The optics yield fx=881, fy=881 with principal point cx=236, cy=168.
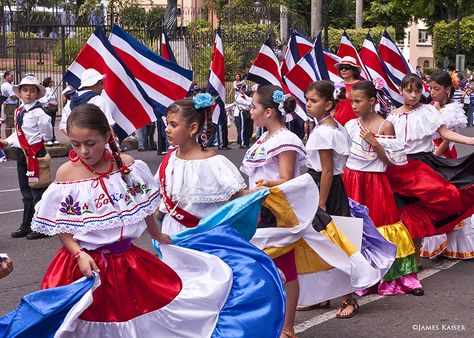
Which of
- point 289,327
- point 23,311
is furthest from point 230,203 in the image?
point 23,311

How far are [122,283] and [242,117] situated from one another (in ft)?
56.0

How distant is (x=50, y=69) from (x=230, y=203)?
74.6 feet

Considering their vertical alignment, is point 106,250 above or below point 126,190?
below

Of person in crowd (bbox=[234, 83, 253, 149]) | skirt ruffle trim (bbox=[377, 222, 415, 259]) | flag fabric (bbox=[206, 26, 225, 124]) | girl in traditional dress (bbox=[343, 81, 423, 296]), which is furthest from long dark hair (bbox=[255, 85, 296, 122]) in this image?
person in crowd (bbox=[234, 83, 253, 149])

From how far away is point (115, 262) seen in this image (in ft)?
14.2

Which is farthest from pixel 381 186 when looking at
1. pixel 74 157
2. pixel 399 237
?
pixel 74 157

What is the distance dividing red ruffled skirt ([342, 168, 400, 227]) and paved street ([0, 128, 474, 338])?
648 millimetres

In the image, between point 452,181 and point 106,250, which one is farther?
point 452,181

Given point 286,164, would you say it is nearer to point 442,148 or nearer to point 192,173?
point 192,173

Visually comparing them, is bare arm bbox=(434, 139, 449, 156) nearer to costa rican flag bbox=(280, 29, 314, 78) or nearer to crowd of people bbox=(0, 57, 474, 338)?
crowd of people bbox=(0, 57, 474, 338)

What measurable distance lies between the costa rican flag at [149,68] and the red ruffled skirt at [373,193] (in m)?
2.92

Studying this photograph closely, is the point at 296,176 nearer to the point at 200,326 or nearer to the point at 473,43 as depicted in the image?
the point at 200,326

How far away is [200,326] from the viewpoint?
4348 millimetres

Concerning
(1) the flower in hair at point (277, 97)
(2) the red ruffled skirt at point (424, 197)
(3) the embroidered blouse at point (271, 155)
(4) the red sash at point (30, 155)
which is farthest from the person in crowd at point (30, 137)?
(1) the flower in hair at point (277, 97)
